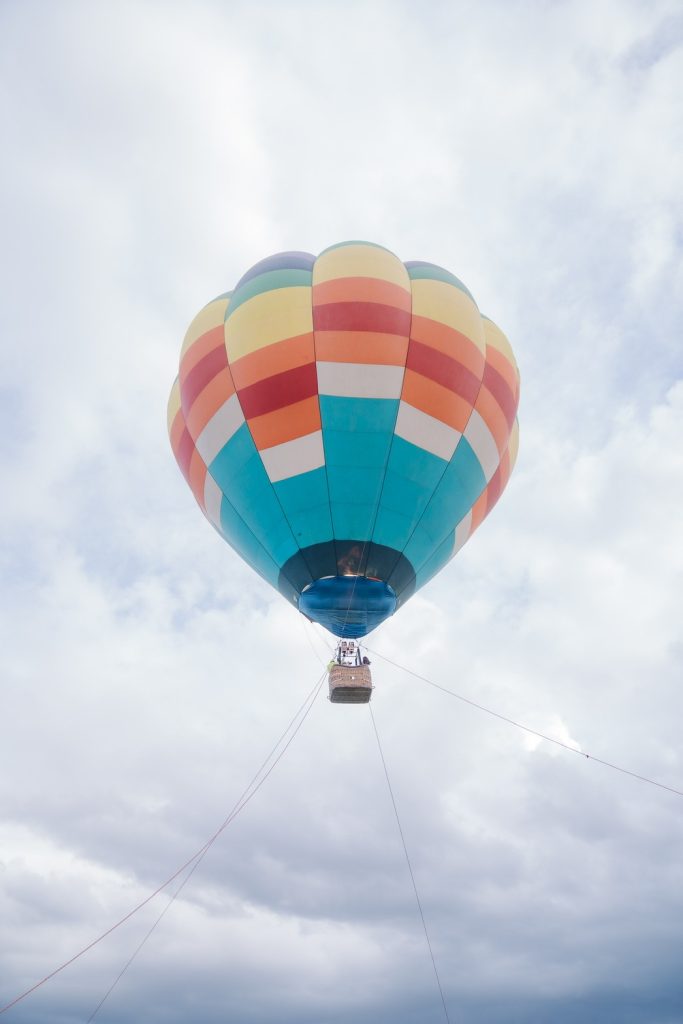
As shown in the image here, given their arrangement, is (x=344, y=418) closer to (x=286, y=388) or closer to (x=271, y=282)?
(x=286, y=388)

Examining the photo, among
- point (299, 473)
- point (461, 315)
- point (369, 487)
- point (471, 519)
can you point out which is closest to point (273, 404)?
point (299, 473)

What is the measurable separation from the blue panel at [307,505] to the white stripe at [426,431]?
53.7 inches

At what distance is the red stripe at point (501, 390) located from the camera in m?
11.4

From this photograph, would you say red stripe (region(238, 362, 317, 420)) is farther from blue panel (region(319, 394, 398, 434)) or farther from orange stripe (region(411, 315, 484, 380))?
orange stripe (region(411, 315, 484, 380))

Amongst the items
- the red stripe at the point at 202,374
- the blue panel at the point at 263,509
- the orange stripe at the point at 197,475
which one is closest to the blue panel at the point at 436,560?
the blue panel at the point at 263,509

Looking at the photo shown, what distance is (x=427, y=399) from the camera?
10516 millimetres

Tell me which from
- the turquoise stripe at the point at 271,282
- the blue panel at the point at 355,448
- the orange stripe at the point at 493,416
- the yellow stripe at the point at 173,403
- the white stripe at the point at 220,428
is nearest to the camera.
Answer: the blue panel at the point at 355,448

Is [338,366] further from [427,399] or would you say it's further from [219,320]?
[219,320]

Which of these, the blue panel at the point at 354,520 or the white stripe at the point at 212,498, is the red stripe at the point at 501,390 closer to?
the blue panel at the point at 354,520

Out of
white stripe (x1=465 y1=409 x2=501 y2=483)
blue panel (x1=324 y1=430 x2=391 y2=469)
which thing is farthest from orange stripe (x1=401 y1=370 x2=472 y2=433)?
blue panel (x1=324 y1=430 x2=391 y2=469)

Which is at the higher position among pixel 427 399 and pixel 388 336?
pixel 388 336

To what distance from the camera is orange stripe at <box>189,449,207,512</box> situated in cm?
1185

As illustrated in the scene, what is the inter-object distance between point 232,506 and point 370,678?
346 centimetres

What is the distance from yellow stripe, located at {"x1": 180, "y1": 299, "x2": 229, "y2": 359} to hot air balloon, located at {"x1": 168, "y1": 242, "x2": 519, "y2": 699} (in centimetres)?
5
